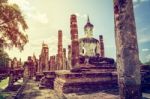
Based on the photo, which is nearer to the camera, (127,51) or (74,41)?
(127,51)

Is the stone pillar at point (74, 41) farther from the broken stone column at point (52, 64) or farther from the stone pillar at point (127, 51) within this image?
the broken stone column at point (52, 64)

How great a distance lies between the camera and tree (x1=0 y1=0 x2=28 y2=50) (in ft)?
59.9

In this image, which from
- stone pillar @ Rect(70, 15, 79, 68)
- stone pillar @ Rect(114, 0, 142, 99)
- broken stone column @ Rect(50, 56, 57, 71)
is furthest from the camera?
broken stone column @ Rect(50, 56, 57, 71)

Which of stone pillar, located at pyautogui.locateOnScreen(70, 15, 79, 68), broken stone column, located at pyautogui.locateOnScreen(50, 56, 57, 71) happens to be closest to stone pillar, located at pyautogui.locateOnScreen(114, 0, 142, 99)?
stone pillar, located at pyautogui.locateOnScreen(70, 15, 79, 68)

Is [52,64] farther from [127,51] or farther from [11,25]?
[127,51]

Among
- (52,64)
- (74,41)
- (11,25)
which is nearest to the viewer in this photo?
(74,41)

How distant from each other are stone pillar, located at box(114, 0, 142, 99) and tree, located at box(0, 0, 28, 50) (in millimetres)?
14560

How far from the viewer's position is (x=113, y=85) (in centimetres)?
1198

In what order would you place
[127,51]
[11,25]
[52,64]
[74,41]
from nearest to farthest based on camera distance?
[127,51] < [74,41] < [11,25] < [52,64]

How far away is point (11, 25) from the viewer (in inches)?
742

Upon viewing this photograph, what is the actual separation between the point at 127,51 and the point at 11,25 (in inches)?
612

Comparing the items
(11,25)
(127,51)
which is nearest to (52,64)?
(11,25)

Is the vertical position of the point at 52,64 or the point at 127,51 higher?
the point at 52,64

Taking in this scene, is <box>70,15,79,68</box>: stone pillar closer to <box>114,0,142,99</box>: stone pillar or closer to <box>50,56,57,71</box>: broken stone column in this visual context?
<box>114,0,142,99</box>: stone pillar
